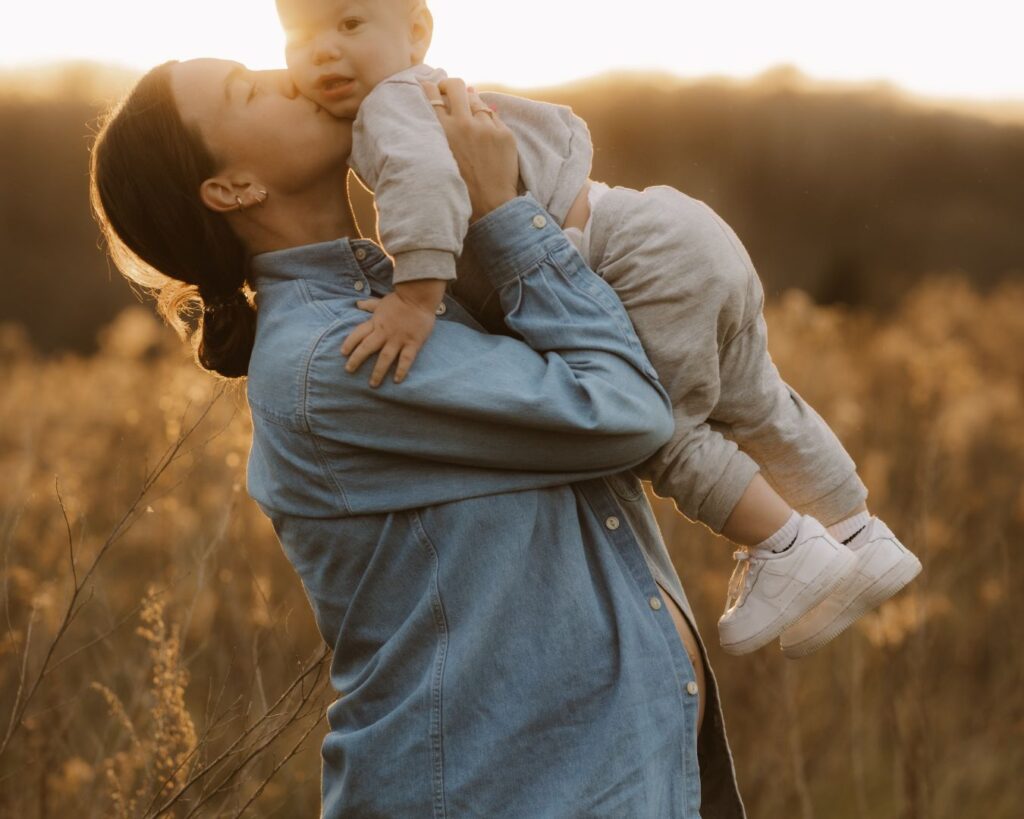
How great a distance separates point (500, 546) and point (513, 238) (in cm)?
46

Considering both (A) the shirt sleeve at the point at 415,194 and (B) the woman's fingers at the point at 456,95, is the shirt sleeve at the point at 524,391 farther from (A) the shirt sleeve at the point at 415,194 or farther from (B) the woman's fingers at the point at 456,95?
(B) the woman's fingers at the point at 456,95

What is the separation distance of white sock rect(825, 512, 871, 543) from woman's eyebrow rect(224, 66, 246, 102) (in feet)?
4.00

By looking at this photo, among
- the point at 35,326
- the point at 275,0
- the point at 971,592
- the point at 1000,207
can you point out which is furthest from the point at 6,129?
the point at 275,0

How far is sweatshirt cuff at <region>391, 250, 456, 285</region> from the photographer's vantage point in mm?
1749

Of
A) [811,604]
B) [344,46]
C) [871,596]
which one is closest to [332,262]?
[344,46]

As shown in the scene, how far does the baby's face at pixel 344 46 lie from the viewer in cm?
194

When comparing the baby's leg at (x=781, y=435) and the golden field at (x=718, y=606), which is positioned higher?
the baby's leg at (x=781, y=435)

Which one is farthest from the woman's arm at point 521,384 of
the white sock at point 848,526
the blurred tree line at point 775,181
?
the blurred tree line at point 775,181

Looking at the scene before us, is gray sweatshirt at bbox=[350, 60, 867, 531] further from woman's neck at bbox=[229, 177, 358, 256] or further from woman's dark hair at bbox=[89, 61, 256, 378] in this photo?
woman's dark hair at bbox=[89, 61, 256, 378]

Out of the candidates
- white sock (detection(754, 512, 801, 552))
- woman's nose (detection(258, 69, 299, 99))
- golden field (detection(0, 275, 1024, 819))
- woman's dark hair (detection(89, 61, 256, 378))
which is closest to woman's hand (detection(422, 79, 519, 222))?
woman's nose (detection(258, 69, 299, 99))

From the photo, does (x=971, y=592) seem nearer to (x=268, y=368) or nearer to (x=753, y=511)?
(x=753, y=511)

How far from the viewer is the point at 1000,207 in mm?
13570

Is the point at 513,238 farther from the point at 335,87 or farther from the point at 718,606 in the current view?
the point at 718,606

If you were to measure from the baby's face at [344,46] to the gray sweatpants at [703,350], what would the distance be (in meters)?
0.34
